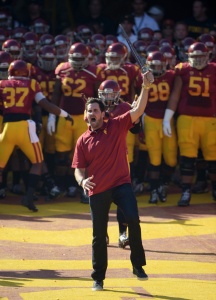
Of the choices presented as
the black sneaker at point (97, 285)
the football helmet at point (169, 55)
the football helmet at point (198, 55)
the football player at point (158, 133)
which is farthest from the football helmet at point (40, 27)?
the black sneaker at point (97, 285)

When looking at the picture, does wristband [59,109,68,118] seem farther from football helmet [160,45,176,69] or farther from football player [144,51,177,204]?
football helmet [160,45,176,69]

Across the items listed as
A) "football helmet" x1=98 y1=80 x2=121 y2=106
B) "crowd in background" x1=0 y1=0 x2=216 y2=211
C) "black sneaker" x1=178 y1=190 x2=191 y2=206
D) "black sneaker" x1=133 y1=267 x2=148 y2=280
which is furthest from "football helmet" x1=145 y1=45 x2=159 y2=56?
"black sneaker" x1=133 y1=267 x2=148 y2=280

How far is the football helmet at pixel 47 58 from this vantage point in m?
15.1

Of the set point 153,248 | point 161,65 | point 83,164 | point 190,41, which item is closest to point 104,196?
point 83,164

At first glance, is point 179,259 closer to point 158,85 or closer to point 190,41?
point 158,85

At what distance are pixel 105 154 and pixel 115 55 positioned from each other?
4.82 m

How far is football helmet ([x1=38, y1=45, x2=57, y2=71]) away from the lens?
49.6 ft

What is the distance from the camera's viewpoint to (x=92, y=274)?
9914mm

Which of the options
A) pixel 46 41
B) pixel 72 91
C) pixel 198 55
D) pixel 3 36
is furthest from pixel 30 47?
pixel 198 55

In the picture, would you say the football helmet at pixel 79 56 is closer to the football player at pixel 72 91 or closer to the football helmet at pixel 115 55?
the football player at pixel 72 91

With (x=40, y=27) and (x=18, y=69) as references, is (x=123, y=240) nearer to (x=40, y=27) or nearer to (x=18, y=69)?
(x=18, y=69)

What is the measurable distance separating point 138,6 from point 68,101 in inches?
179

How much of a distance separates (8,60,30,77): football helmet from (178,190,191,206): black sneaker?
8.99 ft

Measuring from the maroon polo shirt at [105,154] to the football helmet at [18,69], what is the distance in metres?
3.80
